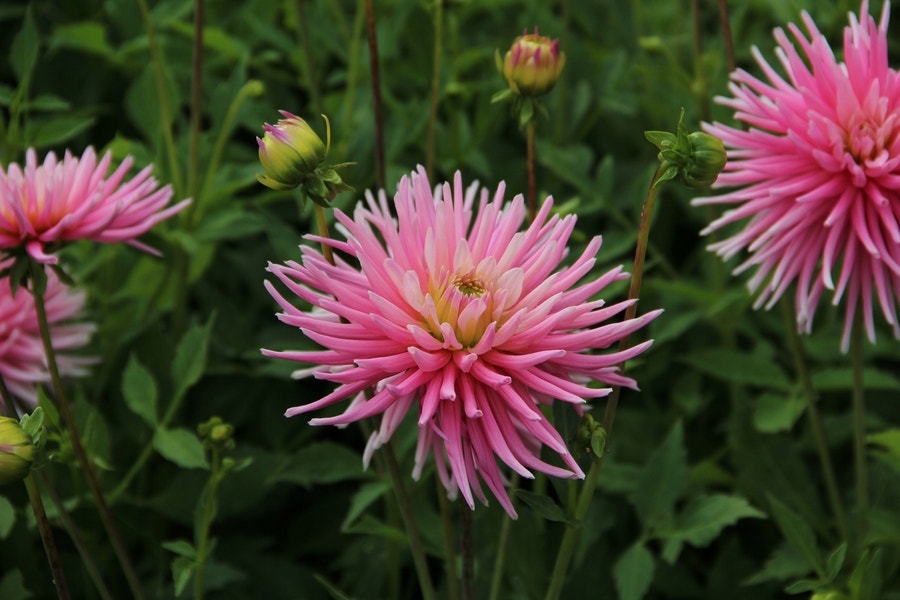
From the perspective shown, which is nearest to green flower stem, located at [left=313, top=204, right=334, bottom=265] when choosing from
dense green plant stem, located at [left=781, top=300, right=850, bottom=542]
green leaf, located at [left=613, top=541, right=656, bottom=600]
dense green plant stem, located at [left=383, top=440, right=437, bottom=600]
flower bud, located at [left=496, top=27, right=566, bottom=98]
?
dense green plant stem, located at [left=383, top=440, right=437, bottom=600]

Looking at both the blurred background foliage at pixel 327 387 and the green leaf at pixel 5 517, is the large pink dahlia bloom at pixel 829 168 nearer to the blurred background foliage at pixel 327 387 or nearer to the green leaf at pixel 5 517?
the blurred background foliage at pixel 327 387

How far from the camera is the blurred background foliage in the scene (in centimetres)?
131

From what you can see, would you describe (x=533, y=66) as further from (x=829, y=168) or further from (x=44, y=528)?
(x=44, y=528)

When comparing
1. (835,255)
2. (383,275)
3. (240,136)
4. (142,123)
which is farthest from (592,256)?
(240,136)

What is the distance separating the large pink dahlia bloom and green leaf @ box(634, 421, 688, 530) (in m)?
0.23

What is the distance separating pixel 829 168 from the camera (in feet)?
3.48

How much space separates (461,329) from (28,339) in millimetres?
667

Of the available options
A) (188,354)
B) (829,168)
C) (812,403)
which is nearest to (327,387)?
(188,354)

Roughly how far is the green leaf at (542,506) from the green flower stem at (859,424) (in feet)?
1.44

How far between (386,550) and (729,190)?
2.37 feet

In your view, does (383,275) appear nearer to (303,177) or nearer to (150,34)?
(303,177)

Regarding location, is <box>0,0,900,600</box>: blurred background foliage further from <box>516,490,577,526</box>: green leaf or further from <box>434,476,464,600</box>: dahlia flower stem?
<box>516,490,577,526</box>: green leaf

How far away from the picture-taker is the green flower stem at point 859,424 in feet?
3.89

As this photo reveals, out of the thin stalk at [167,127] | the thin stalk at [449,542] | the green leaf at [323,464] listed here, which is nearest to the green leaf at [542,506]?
the thin stalk at [449,542]
